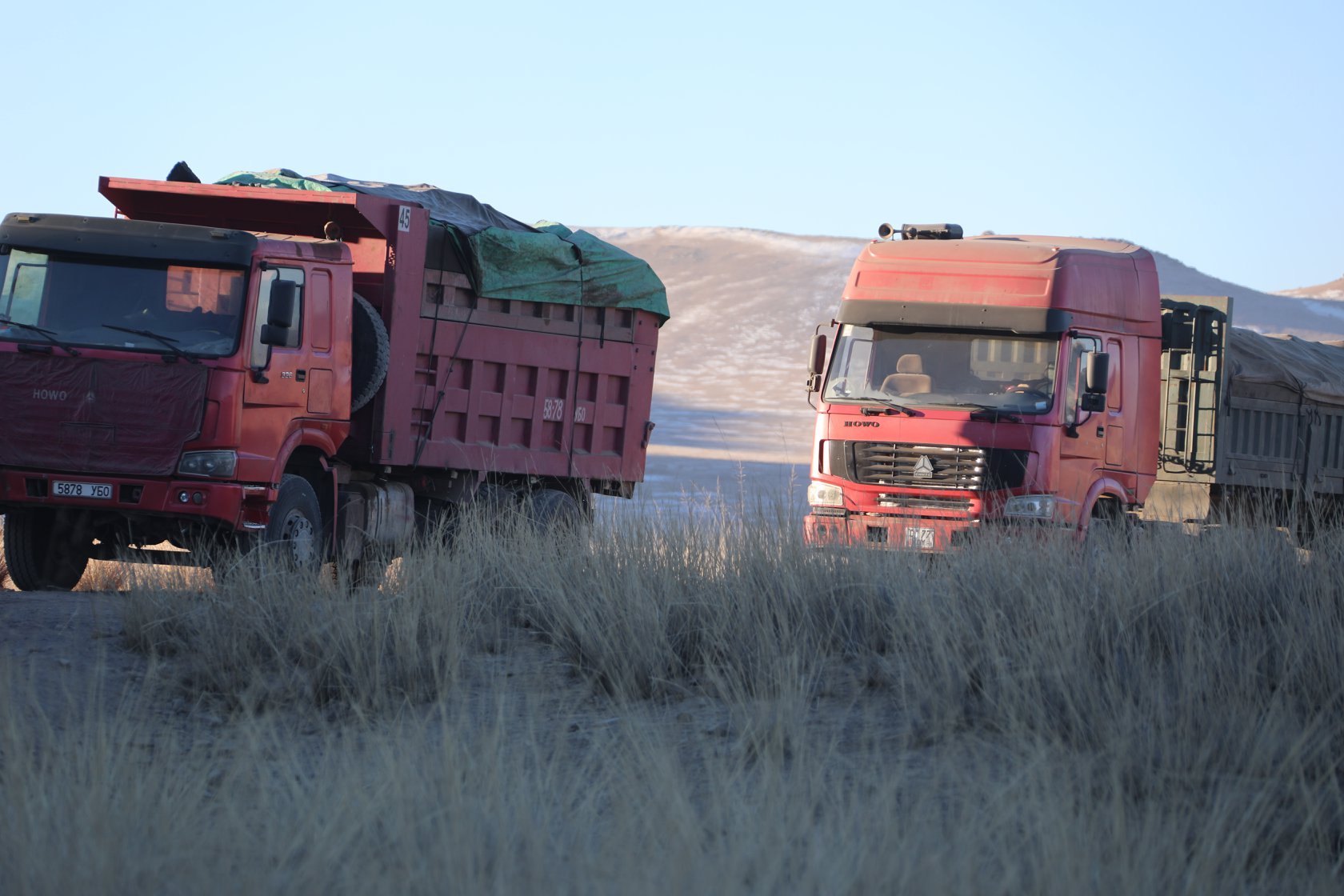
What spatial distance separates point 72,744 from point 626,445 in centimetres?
914

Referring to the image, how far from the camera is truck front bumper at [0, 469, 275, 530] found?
9.72 m

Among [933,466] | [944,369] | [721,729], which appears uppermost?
[944,369]

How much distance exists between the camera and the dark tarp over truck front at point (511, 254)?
12281mm

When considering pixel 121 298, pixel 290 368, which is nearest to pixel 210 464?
pixel 290 368

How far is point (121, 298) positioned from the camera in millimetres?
10016

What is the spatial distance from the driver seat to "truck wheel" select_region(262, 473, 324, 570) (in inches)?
188

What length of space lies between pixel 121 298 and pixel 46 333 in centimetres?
55

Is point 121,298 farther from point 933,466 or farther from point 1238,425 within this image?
point 1238,425

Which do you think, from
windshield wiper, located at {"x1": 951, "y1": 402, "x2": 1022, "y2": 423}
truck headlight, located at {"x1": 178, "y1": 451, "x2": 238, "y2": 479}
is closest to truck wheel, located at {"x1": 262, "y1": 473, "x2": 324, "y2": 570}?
truck headlight, located at {"x1": 178, "y1": 451, "x2": 238, "y2": 479}

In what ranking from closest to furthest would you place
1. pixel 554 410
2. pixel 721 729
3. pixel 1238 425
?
pixel 721 729 < pixel 554 410 < pixel 1238 425

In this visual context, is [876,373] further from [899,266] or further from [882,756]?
[882,756]

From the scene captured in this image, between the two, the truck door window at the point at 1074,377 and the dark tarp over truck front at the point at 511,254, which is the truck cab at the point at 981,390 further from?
the dark tarp over truck front at the point at 511,254

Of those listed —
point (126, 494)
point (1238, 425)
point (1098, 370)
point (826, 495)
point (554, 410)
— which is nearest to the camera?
point (126, 494)

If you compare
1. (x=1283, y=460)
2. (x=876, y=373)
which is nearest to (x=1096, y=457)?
(x=876, y=373)
